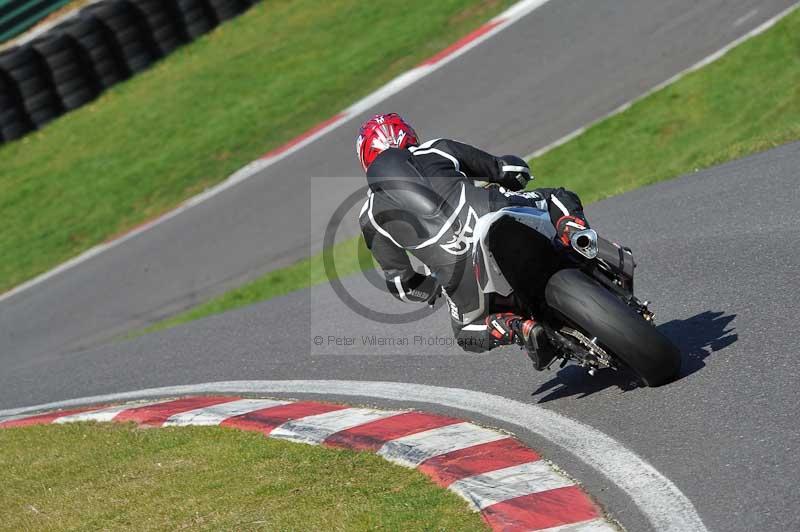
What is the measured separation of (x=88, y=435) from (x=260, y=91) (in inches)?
457

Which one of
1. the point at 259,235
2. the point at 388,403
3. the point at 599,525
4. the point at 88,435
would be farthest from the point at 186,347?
the point at 599,525

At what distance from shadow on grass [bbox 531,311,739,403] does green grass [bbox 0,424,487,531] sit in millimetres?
1157

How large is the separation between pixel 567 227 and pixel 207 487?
2106 millimetres

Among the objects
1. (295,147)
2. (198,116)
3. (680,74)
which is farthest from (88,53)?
(680,74)

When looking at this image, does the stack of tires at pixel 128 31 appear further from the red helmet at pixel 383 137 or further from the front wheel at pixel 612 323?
the front wheel at pixel 612 323

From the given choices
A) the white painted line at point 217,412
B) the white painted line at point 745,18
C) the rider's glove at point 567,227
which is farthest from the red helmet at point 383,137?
the white painted line at point 745,18

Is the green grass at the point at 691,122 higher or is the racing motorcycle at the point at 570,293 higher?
the racing motorcycle at the point at 570,293

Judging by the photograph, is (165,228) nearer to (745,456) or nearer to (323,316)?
(323,316)

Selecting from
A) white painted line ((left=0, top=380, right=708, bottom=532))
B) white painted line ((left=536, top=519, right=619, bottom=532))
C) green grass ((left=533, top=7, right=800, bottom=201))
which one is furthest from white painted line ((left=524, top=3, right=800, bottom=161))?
white painted line ((left=536, top=519, right=619, bottom=532))

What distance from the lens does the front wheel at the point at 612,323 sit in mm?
4883

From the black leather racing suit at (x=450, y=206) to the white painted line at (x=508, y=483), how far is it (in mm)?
902

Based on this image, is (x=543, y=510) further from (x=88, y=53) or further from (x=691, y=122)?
(x=88, y=53)

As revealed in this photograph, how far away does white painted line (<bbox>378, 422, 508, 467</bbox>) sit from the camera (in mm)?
5117

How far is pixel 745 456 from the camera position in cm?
418
